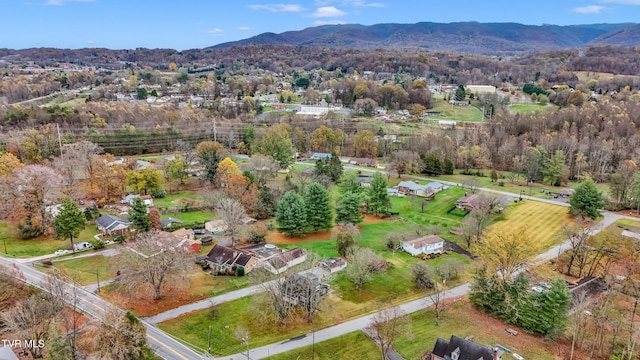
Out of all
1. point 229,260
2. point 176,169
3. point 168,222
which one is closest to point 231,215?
point 229,260

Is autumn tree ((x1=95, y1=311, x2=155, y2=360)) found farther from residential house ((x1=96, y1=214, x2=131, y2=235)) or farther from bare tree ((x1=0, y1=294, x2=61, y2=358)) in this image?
residential house ((x1=96, y1=214, x2=131, y2=235))

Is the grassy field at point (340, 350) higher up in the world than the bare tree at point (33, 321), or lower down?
lower down

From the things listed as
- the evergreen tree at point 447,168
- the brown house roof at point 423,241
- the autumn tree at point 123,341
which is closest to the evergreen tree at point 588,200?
the brown house roof at point 423,241

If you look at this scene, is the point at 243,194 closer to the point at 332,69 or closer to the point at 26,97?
the point at 26,97

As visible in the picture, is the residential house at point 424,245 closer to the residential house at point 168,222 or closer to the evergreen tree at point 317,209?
the evergreen tree at point 317,209

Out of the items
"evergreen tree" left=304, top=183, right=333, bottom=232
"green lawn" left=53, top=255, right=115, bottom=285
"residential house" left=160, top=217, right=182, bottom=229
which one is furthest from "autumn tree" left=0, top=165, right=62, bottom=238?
"evergreen tree" left=304, top=183, right=333, bottom=232

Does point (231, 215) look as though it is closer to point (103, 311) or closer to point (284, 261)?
point (284, 261)
